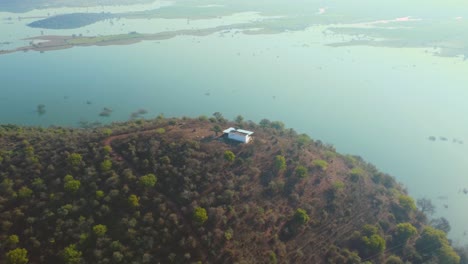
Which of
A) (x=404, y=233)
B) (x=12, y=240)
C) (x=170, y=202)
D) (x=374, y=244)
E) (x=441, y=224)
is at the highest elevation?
(x=170, y=202)

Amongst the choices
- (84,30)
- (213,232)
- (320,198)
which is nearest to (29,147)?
(213,232)

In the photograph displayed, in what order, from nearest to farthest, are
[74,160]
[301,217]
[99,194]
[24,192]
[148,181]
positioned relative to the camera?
[24,192] → [99,194] → [148,181] → [301,217] → [74,160]

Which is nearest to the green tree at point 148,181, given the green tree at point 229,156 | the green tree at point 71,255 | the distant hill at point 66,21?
Result: the green tree at point 71,255

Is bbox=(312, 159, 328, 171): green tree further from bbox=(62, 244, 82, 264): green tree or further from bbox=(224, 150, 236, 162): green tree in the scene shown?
bbox=(62, 244, 82, 264): green tree

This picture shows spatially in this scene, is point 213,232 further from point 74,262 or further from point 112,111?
point 112,111

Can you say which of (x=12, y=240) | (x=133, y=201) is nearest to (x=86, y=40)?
(x=133, y=201)

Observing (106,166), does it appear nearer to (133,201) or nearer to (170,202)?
(133,201)
